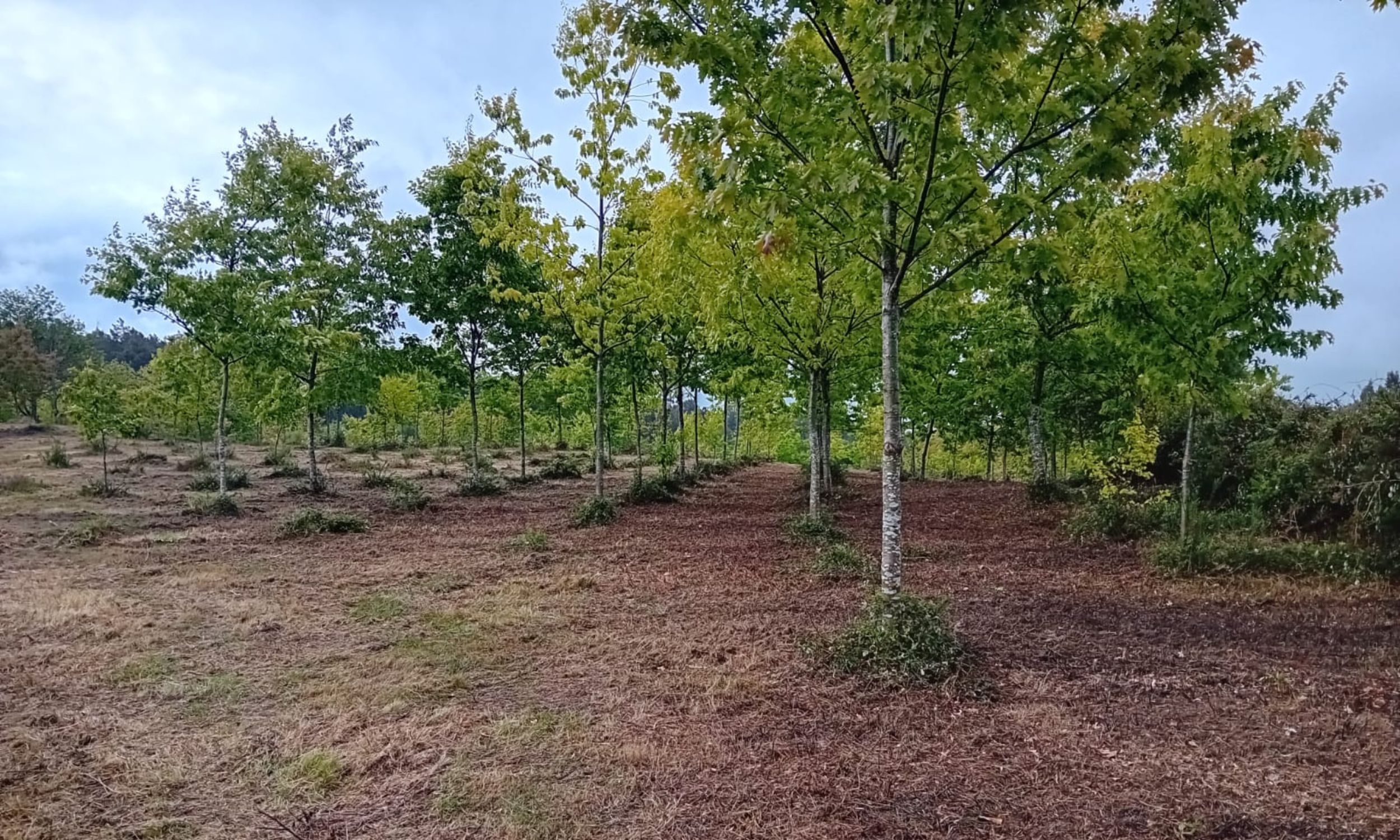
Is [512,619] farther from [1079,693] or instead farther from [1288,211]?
[1288,211]

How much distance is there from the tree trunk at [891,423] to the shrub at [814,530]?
168 inches

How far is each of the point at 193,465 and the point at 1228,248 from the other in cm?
2277

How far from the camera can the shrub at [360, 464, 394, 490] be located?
16.2m

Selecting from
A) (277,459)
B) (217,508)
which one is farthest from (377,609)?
(277,459)

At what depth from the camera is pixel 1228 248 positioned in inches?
277

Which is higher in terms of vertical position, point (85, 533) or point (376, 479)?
point (376, 479)

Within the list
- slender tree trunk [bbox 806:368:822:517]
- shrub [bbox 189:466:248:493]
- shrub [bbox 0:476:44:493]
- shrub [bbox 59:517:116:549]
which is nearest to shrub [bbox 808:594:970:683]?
slender tree trunk [bbox 806:368:822:517]

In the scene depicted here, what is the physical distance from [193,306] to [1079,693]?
14.2 meters

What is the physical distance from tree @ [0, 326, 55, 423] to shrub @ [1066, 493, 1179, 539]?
43.6 meters

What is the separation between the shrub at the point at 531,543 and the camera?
9.02 metres

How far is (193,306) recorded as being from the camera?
12.4 m

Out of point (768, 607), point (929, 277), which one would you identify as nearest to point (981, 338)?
point (929, 277)

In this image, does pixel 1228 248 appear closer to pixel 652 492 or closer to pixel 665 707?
pixel 665 707

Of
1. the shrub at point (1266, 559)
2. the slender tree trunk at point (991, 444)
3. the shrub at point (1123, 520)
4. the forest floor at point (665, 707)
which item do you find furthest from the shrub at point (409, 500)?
the slender tree trunk at point (991, 444)
